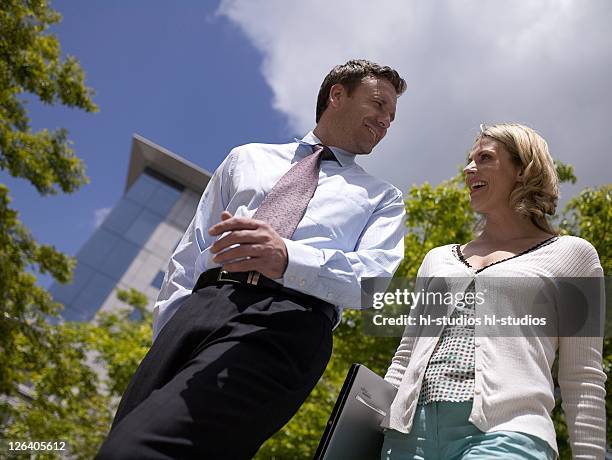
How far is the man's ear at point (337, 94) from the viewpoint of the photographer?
2.82 metres

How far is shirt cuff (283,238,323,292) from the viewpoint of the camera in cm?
187

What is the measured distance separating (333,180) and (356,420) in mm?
934

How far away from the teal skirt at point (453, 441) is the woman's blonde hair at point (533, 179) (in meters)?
0.97

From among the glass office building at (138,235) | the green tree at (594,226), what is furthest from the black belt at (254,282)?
the glass office building at (138,235)

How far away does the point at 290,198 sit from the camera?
2.23 m

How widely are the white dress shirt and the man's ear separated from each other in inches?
8.7

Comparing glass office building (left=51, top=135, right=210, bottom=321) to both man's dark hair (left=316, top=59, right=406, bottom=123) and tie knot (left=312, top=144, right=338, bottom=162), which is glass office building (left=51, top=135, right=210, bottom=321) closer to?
man's dark hair (left=316, top=59, right=406, bottom=123)

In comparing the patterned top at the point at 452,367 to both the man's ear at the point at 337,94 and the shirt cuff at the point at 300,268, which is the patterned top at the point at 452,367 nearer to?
the shirt cuff at the point at 300,268

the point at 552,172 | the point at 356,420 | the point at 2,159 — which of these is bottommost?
the point at 356,420

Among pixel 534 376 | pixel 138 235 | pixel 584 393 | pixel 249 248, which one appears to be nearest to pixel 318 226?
pixel 249 248

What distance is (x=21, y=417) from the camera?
388 inches

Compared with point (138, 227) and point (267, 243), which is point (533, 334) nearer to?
point (267, 243)

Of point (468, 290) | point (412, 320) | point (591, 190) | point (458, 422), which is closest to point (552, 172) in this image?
point (468, 290)

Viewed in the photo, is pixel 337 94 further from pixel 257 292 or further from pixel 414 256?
pixel 414 256
